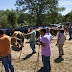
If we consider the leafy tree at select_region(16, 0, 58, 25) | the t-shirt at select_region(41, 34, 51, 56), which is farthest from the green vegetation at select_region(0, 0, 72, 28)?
the t-shirt at select_region(41, 34, 51, 56)

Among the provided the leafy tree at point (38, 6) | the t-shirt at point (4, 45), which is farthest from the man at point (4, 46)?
the leafy tree at point (38, 6)

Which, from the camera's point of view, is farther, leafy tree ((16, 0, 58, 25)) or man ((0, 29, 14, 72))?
leafy tree ((16, 0, 58, 25))

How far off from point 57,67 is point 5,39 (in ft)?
9.91

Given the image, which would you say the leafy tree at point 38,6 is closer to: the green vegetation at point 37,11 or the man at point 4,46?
the green vegetation at point 37,11

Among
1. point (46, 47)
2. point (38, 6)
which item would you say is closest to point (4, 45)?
point (46, 47)

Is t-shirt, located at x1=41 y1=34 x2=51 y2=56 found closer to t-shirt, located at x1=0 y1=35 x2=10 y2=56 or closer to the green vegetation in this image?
t-shirt, located at x1=0 y1=35 x2=10 y2=56

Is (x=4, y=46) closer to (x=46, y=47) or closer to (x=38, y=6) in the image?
(x=46, y=47)

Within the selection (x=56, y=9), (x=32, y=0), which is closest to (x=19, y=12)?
(x=32, y=0)

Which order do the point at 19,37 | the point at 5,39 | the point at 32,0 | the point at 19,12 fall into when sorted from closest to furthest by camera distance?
the point at 5,39
the point at 19,37
the point at 32,0
the point at 19,12

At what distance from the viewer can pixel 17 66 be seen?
752 cm

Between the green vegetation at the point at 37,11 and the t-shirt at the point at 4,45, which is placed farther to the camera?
the green vegetation at the point at 37,11

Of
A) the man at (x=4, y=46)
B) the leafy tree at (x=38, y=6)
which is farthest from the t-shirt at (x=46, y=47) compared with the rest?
the leafy tree at (x=38, y=6)

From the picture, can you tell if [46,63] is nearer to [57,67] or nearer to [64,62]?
[57,67]

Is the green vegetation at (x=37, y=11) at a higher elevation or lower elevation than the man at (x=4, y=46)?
higher
